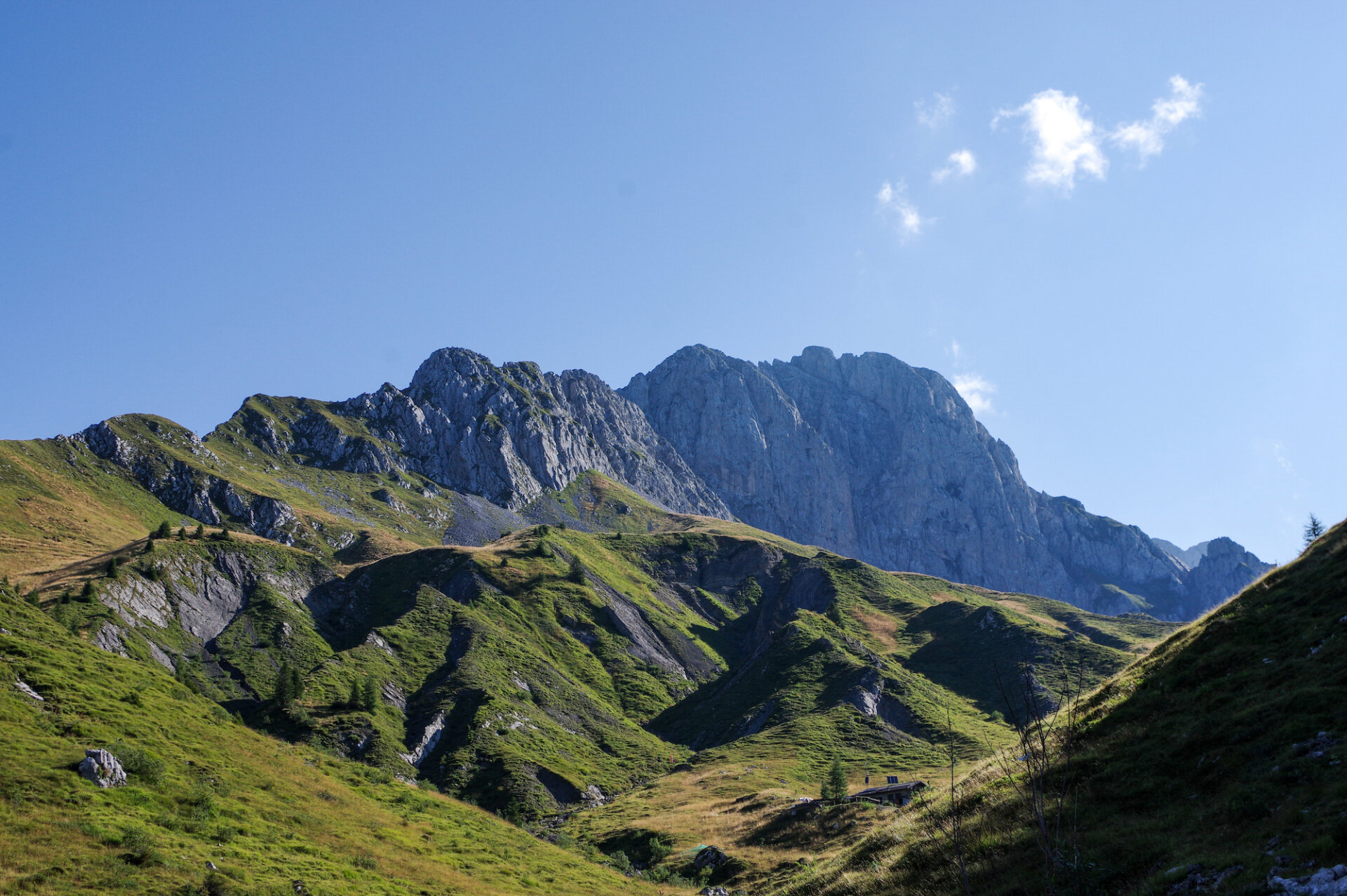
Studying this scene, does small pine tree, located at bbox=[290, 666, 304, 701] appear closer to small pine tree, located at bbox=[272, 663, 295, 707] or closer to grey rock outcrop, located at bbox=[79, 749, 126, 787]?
small pine tree, located at bbox=[272, 663, 295, 707]

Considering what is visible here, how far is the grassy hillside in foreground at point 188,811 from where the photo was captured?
87.9 feet

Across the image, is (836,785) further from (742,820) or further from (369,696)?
(369,696)

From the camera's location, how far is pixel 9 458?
586 ft

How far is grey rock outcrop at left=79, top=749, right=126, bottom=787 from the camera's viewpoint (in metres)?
31.4

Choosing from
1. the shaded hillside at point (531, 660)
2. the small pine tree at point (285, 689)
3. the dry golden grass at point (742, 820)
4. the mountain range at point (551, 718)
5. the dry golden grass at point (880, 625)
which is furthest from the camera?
the dry golden grass at point (880, 625)

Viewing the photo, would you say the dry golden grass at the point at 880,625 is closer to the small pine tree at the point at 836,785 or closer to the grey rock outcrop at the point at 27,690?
the small pine tree at the point at 836,785

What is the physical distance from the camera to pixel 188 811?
33125 millimetres

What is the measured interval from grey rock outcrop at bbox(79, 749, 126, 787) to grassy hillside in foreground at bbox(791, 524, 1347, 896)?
31225mm

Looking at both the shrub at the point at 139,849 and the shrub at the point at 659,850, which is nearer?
the shrub at the point at 139,849

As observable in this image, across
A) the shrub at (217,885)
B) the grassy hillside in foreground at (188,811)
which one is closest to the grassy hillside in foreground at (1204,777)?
the shrub at (217,885)

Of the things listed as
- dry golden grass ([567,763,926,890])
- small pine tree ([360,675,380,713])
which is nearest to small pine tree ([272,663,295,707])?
small pine tree ([360,675,380,713])

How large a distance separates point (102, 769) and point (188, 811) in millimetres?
4188

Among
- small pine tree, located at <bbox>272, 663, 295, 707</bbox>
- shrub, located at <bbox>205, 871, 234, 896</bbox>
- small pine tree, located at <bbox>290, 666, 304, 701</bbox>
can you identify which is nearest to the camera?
shrub, located at <bbox>205, 871, 234, 896</bbox>

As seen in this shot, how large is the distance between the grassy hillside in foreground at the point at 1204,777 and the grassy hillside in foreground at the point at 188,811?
24.1 metres
